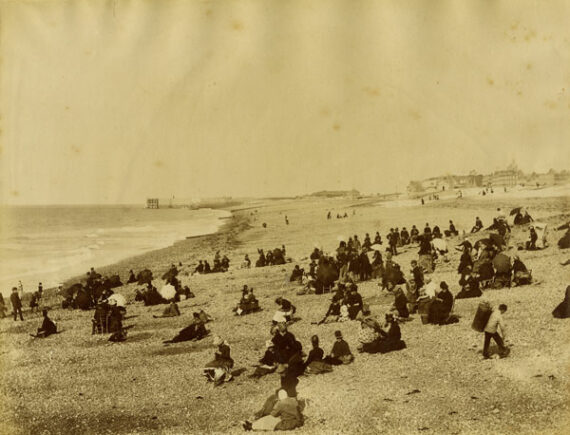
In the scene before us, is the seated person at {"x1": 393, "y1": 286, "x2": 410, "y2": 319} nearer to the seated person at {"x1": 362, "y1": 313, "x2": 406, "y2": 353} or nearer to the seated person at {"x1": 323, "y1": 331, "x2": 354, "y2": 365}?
the seated person at {"x1": 362, "y1": 313, "x2": 406, "y2": 353}

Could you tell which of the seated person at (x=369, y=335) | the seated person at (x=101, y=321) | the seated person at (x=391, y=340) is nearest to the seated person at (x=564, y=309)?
the seated person at (x=391, y=340)

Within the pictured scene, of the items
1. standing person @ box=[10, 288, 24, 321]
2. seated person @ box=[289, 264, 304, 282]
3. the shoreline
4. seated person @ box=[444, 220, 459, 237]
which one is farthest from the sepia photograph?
the shoreline

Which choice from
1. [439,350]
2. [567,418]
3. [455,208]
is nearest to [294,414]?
[439,350]

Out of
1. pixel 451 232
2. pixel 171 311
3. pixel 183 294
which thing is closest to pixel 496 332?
pixel 171 311

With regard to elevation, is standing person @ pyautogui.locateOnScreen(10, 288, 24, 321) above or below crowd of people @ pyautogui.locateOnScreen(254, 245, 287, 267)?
below

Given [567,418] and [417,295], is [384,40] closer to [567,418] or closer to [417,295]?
[417,295]

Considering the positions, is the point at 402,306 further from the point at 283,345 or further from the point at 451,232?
the point at 451,232

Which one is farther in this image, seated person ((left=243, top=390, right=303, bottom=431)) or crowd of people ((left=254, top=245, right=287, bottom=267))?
crowd of people ((left=254, top=245, right=287, bottom=267))
